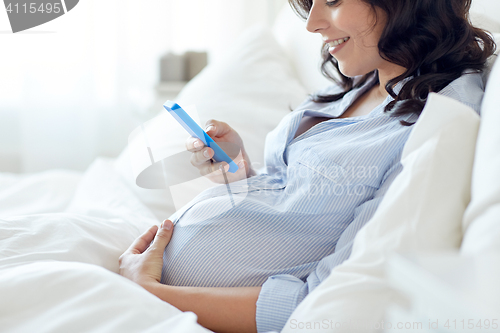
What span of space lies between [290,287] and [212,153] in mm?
279

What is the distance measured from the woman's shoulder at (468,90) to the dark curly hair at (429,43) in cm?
3

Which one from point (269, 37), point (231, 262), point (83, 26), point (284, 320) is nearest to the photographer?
point (284, 320)

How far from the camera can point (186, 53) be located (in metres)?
2.00

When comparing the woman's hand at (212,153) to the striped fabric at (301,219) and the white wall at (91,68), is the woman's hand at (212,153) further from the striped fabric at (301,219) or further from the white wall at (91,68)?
the white wall at (91,68)

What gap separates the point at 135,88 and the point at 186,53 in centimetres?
32

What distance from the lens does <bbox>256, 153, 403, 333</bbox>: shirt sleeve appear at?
1.74ft

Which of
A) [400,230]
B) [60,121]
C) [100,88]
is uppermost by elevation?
[400,230]

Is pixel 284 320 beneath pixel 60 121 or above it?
above

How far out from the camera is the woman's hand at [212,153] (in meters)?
Result: 0.74

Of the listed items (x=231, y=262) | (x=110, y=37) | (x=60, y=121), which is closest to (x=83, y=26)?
(x=110, y=37)

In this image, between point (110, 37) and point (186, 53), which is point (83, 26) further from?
point (186, 53)

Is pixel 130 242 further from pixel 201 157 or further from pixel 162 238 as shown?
pixel 201 157
